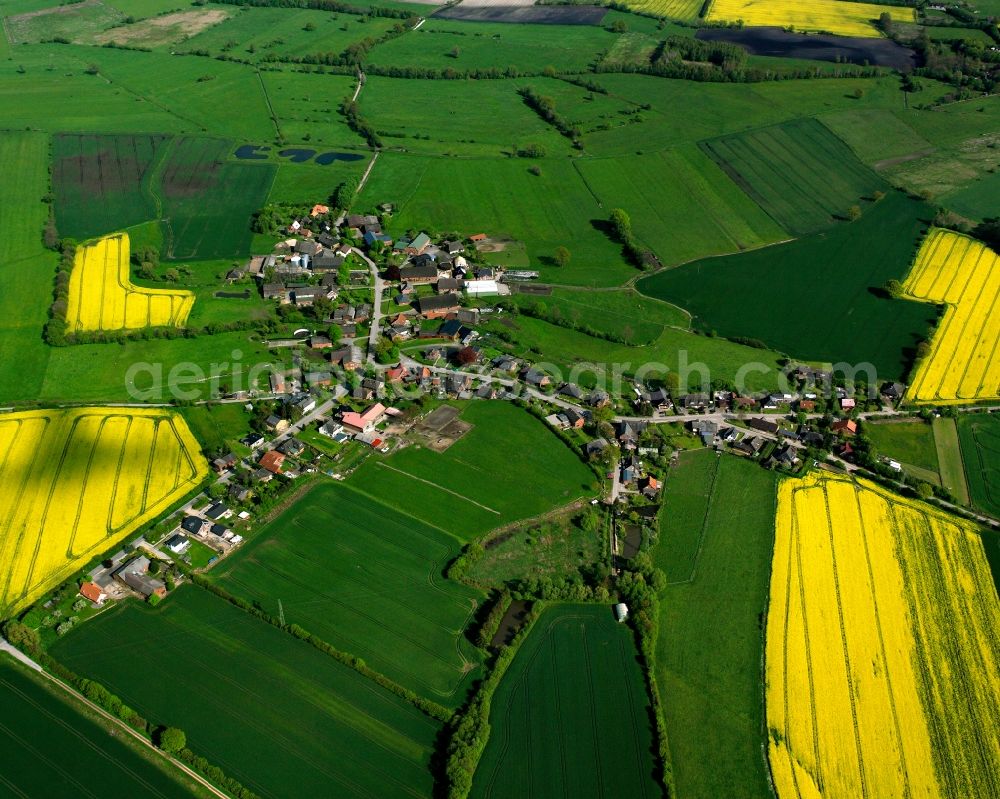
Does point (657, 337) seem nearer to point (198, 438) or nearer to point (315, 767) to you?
point (198, 438)

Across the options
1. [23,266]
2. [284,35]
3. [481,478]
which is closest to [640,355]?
[481,478]

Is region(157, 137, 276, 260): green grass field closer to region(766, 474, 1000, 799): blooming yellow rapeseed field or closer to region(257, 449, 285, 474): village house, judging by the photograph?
region(257, 449, 285, 474): village house

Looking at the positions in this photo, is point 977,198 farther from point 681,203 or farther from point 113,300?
point 113,300

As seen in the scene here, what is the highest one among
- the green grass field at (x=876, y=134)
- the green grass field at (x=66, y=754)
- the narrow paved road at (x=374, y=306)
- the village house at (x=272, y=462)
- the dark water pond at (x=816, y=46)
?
the dark water pond at (x=816, y=46)

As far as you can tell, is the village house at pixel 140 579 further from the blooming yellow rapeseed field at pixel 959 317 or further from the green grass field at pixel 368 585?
the blooming yellow rapeseed field at pixel 959 317

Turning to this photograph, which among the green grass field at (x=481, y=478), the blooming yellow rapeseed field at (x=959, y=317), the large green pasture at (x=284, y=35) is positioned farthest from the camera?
the large green pasture at (x=284, y=35)

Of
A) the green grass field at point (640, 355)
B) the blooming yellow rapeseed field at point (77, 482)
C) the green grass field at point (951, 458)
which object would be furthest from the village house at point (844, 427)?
the blooming yellow rapeseed field at point (77, 482)

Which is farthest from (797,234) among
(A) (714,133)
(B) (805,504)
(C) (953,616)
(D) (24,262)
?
(D) (24,262)
